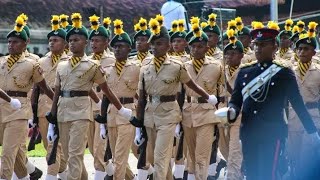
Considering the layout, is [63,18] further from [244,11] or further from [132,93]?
[244,11]

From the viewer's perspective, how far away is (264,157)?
930 cm

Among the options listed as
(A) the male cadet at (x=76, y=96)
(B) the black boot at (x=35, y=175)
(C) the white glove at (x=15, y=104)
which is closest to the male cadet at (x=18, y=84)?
(C) the white glove at (x=15, y=104)

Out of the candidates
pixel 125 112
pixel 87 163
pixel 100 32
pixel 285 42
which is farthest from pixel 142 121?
pixel 87 163

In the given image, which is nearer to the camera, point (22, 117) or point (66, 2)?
point (22, 117)

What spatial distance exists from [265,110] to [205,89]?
3829 mm

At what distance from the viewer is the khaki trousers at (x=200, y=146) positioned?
1249 centimetres

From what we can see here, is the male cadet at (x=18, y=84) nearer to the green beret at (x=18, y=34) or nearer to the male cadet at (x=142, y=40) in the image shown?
the green beret at (x=18, y=34)

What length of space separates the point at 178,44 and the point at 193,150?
7.79 ft

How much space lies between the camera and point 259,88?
9375 millimetres

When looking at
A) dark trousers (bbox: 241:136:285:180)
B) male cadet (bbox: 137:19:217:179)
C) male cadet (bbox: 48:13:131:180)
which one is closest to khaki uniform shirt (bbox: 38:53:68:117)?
male cadet (bbox: 48:13:131:180)

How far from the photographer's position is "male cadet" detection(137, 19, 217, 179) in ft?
39.5

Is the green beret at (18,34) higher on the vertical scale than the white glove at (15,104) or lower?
higher

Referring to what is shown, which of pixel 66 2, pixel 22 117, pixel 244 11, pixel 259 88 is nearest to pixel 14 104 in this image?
pixel 22 117

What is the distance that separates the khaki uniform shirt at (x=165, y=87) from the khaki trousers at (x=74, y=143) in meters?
0.81
